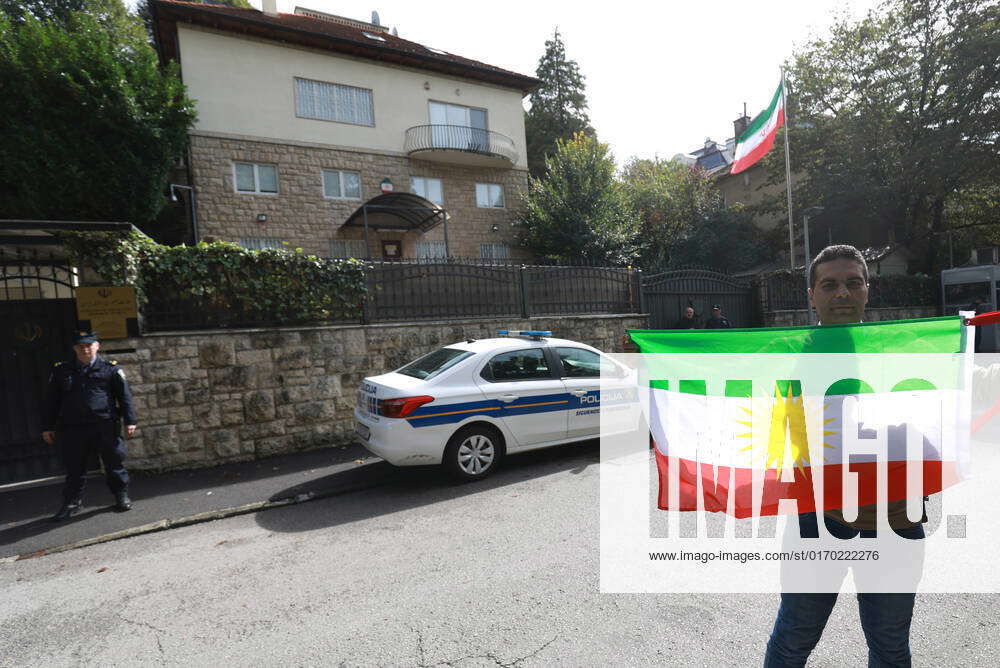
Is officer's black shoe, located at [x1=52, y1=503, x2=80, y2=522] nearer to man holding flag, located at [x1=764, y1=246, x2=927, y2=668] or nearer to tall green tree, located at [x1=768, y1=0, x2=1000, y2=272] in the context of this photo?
man holding flag, located at [x1=764, y1=246, x2=927, y2=668]

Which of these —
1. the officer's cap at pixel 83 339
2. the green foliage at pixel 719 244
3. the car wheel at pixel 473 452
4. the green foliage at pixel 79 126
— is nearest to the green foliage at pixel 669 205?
the green foliage at pixel 719 244

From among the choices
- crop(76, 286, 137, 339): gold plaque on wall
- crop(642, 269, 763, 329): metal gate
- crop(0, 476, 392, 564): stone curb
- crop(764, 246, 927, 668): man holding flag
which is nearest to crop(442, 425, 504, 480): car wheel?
crop(0, 476, 392, 564): stone curb

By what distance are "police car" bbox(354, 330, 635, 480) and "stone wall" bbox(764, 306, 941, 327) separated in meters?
8.45

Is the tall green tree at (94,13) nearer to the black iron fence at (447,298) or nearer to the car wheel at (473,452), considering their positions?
the black iron fence at (447,298)

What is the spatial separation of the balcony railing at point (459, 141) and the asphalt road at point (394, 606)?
17.6 metres

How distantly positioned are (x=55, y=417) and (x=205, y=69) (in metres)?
15.4

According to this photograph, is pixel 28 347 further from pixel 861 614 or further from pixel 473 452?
pixel 861 614

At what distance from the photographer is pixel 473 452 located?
5.87m

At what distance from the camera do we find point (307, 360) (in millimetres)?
7863

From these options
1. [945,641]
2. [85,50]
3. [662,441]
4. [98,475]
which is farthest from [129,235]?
[85,50]

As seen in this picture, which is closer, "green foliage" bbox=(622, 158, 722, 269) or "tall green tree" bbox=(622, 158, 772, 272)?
"tall green tree" bbox=(622, 158, 772, 272)

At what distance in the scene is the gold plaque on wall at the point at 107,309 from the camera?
6.42m

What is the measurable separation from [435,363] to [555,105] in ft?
108

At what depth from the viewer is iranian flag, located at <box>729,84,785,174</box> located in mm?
14891
